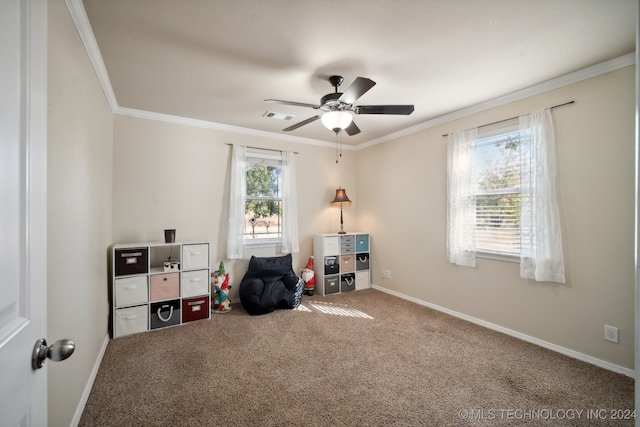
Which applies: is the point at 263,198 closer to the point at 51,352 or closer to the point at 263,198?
the point at 263,198

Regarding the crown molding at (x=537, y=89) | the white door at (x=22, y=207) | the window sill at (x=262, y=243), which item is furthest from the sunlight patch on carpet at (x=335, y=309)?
the white door at (x=22, y=207)

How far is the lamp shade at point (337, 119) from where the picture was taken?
2.62 metres

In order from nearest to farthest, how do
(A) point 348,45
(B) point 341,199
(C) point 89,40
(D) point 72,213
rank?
1. (D) point 72,213
2. (C) point 89,40
3. (A) point 348,45
4. (B) point 341,199

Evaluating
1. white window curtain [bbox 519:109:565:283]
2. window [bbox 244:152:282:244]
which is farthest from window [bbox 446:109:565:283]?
window [bbox 244:152:282:244]

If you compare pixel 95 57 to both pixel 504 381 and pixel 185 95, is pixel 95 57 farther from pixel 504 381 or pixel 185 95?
pixel 504 381

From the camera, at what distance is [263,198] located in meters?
4.46

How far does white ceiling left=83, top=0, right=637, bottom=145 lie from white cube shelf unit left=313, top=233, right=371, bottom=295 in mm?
2276

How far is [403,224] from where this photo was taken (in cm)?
443

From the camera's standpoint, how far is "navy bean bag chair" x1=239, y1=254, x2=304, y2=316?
372cm

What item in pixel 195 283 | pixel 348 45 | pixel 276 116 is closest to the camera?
pixel 348 45

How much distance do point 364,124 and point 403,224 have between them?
62.5 inches

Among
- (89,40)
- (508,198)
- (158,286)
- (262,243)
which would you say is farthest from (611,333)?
(89,40)

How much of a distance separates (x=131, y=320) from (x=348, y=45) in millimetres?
3408

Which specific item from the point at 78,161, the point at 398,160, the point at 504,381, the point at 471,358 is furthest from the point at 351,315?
the point at 78,161
